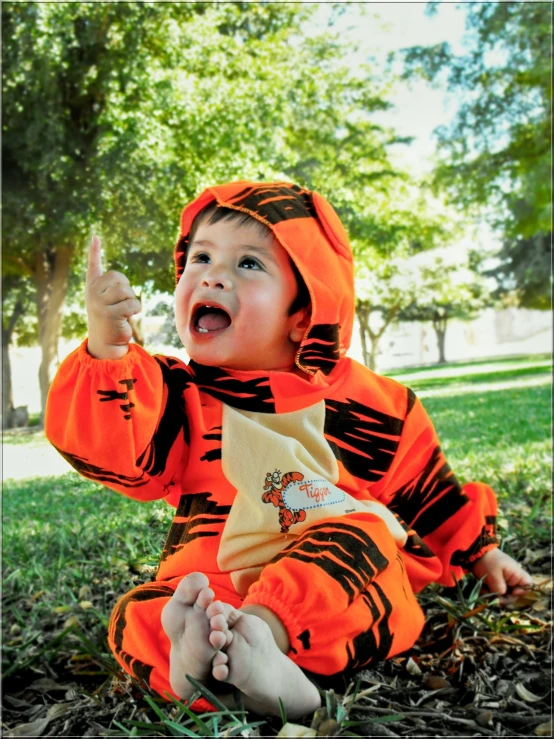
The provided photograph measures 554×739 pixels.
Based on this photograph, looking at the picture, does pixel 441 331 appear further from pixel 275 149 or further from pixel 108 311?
pixel 108 311

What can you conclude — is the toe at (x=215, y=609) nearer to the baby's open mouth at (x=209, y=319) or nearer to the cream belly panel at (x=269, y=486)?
the cream belly panel at (x=269, y=486)

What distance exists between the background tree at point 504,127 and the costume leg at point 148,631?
1727 mm

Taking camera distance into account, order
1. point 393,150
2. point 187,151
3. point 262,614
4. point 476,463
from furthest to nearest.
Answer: point 476,463 < point 187,151 < point 393,150 < point 262,614

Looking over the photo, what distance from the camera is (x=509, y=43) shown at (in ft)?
10.3

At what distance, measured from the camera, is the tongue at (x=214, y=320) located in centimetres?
115

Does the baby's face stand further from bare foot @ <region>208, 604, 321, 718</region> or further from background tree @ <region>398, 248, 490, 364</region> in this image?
background tree @ <region>398, 248, 490, 364</region>

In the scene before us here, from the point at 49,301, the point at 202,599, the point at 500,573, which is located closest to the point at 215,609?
the point at 202,599

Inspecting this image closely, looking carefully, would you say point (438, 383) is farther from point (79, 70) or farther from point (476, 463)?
point (79, 70)

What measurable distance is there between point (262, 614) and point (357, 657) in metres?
0.19

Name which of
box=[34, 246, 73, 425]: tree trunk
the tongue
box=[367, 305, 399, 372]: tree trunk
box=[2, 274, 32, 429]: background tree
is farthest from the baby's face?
box=[2, 274, 32, 429]: background tree

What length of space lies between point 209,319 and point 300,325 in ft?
0.62

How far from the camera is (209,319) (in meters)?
1.16

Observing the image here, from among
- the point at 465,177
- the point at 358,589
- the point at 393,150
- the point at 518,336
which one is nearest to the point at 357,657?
the point at 358,589

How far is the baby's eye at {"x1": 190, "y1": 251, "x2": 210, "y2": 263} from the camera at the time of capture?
1.18 m
